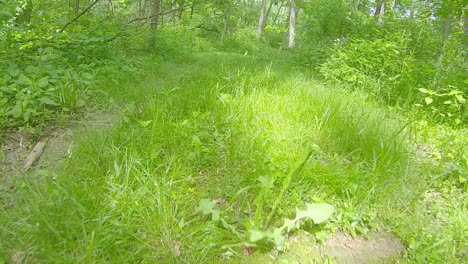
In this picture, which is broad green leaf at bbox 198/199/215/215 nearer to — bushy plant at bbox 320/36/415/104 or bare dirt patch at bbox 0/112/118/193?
bare dirt patch at bbox 0/112/118/193

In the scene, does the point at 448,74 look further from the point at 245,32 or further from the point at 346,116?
the point at 245,32

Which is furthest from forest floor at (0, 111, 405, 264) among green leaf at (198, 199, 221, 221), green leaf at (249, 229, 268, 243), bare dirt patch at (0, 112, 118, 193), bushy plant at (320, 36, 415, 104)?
bushy plant at (320, 36, 415, 104)

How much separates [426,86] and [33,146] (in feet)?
14.4

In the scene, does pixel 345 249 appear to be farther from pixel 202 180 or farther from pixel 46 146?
pixel 46 146

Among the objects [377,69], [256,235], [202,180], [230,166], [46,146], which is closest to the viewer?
[256,235]

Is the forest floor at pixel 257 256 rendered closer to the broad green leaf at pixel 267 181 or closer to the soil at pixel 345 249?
the soil at pixel 345 249

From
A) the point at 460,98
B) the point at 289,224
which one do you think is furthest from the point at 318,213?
the point at 460,98

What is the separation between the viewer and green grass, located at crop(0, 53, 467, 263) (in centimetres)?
144

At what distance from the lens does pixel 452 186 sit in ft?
7.15

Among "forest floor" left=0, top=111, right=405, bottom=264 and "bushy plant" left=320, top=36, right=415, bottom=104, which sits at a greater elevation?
"bushy plant" left=320, top=36, right=415, bottom=104

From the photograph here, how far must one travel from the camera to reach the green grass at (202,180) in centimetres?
144

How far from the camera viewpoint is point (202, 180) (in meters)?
1.98

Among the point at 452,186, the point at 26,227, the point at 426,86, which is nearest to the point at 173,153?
the point at 26,227

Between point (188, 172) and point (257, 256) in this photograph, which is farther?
point (188, 172)
